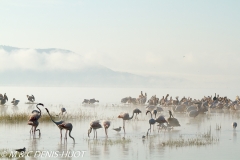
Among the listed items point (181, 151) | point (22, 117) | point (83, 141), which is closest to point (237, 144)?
point (181, 151)

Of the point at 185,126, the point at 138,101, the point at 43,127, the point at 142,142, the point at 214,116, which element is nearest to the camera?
the point at 142,142

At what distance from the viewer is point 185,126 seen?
24.4 m

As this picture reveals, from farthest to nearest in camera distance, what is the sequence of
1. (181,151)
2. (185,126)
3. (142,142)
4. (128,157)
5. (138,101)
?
(138,101)
(185,126)
(142,142)
(181,151)
(128,157)

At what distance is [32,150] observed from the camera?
16156 millimetres

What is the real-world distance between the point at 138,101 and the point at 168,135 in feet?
→ 71.5

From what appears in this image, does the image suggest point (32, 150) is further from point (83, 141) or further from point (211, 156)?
point (211, 156)

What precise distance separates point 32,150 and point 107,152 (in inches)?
92.2

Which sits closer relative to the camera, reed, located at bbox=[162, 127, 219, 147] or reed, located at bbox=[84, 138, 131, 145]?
reed, located at bbox=[162, 127, 219, 147]

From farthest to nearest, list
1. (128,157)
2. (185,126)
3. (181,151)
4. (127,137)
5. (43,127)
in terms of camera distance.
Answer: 1. (185,126)
2. (43,127)
3. (127,137)
4. (181,151)
5. (128,157)

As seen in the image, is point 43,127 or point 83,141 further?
point 43,127

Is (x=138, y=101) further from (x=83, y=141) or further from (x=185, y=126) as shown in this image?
(x=83, y=141)

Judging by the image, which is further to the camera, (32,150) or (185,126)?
(185,126)

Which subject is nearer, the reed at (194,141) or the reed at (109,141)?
the reed at (194,141)

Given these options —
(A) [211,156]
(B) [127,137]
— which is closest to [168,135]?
(B) [127,137]
